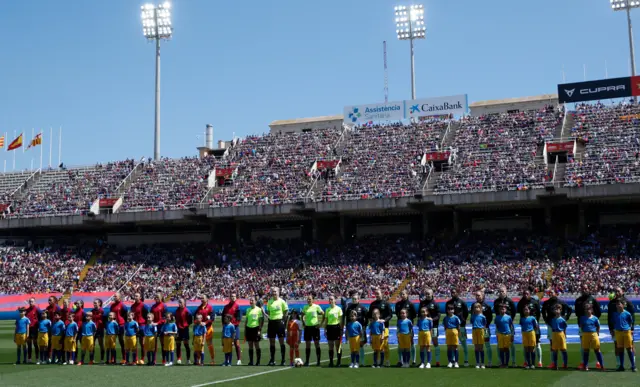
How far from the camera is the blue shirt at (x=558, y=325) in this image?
15.8 metres

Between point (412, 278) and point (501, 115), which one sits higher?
point (501, 115)

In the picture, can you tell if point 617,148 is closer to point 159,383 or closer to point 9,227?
point 159,383

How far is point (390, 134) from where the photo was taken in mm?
55938

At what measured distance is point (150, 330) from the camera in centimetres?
1866

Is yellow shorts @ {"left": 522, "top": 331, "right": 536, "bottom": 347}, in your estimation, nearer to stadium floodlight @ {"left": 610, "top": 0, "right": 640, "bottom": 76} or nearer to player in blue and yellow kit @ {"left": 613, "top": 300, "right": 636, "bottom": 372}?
player in blue and yellow kit @ {"left": 613, "top": 300, "right": 636, "bottom": 372}

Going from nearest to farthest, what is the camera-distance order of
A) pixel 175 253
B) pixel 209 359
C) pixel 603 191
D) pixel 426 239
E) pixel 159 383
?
pixel 159 383 → pixel 209 359 → pixel 603 191 → pixel 426 239 → pixel 175 253

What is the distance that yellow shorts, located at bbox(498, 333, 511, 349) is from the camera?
1633 cm

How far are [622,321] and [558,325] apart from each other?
1298mm

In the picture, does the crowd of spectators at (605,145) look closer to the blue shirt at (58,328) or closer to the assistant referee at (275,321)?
the assistant referee at (275,321)

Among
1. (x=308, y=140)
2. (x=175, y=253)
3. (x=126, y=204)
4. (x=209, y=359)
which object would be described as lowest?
(x=209, y=359)

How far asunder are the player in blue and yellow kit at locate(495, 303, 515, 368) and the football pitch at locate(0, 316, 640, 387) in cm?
68

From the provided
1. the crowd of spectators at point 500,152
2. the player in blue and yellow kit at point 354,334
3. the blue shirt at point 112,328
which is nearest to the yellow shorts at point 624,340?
the player in blue and yellow kit at point 354,334

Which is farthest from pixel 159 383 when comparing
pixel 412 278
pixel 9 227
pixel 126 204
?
pixel 9 227

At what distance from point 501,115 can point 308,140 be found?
48.0ft
